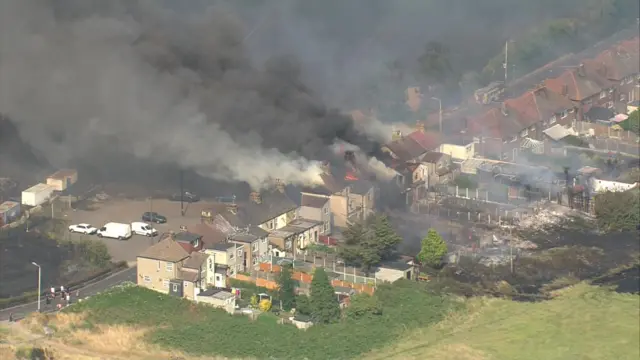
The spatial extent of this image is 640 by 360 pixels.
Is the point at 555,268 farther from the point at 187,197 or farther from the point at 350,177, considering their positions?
the point at 187,197

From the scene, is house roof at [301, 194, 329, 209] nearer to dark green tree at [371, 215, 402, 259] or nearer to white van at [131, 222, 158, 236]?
dark green tree at [371, 215, 402, 259]

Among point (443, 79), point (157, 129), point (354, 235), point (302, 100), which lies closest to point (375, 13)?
point (443, 79)

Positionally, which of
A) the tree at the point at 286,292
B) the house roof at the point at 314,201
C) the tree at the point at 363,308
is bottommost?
the tree at the point at 363,308

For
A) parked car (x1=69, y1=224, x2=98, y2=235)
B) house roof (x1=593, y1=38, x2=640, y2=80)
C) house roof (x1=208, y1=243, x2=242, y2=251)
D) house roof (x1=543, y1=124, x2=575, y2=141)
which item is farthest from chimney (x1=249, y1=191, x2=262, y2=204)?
house roof (x1=593, y1=38, x2=640, y2=80)

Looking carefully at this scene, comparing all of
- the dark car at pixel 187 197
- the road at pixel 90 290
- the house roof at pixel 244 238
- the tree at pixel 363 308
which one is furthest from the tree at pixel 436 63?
the tree at pixel 363 308

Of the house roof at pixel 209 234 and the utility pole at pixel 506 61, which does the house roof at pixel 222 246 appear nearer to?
the house roof at pixel 209 234

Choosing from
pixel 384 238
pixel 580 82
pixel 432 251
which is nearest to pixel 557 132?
pixel 580 82
